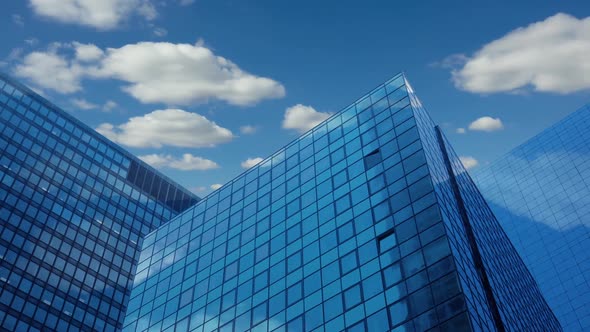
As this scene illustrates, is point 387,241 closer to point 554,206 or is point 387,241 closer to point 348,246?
point 348,246

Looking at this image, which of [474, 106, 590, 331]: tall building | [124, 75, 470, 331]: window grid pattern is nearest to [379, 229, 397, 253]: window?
[124, 75, 470, 331]: window grid pattern

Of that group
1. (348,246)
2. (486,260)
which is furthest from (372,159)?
(486,260)

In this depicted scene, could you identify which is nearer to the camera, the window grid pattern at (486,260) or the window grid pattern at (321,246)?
the window grid pattern at (321,246)

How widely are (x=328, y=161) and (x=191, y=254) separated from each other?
722 inches

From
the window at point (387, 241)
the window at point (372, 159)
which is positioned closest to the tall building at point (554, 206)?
the window at point (372, 159)

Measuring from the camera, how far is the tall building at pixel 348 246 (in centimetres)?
3703

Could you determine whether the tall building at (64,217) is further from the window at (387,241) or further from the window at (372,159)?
the window at (387,241)

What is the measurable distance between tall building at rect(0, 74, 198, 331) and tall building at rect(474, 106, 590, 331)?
75.6 meters

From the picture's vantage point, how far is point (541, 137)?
427ft

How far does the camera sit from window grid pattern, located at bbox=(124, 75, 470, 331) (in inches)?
1462

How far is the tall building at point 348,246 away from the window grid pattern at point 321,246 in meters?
0.12

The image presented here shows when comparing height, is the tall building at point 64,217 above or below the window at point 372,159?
above

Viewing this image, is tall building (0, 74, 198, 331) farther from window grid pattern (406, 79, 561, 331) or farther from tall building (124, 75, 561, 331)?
window grid pattern (406, 79, 561, 331)

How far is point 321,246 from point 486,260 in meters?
14.1
